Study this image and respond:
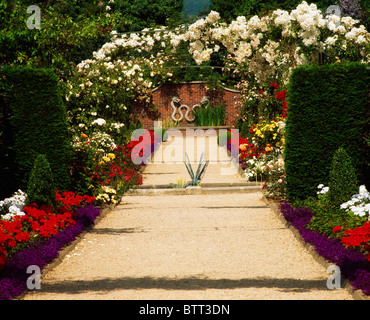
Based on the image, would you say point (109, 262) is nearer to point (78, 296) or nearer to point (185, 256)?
point (185, 256)

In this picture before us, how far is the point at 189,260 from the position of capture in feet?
21.6

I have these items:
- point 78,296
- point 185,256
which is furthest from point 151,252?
point 78,296

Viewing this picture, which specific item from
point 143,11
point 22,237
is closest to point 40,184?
Answer: point 22,237

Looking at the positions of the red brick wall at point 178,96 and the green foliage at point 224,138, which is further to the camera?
the red brick wall at point 178,96

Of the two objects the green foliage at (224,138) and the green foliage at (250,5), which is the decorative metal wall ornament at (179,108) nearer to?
the green foliage at (250,5)

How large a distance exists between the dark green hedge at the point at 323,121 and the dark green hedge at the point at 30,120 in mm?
4082

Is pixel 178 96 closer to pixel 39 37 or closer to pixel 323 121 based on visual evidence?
pixel 39 37

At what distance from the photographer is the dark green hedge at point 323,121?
9.08 m

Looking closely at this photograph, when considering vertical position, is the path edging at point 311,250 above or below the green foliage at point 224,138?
below

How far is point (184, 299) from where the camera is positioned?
5.07 m

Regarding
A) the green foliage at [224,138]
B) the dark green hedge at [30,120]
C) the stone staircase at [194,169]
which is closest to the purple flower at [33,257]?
the dark green hedge at [30,120]

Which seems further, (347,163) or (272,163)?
(272,163)

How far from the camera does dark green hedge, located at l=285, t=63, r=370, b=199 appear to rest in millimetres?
9078

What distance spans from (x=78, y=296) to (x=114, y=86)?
52.2 feet
